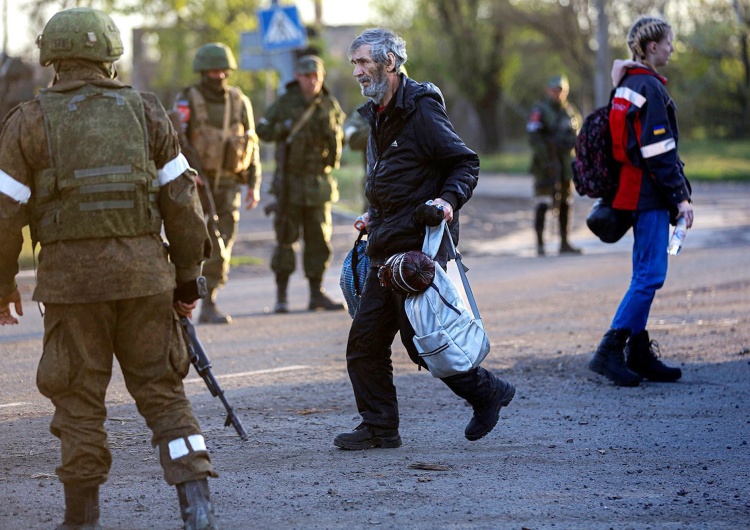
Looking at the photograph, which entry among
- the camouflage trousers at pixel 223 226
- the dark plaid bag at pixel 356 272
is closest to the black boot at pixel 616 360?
the dark plaid bag at pixel 356 272

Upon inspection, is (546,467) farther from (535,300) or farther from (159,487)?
(535,300)

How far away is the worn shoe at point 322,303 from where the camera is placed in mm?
11894

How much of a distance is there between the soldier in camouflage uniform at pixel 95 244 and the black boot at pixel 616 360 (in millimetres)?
3705

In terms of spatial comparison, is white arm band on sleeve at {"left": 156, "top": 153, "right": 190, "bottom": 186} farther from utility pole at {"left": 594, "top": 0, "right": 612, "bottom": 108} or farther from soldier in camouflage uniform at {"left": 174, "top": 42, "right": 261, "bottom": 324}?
utility pole at {"left": 594, "top": 0, "right": 612, "bottom": 108}

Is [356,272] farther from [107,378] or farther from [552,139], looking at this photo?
[552,139]

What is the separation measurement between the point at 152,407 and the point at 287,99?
7147 millimetres

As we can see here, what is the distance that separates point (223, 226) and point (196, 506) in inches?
260

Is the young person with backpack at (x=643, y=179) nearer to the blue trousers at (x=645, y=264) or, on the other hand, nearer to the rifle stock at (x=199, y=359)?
the blue trousers at (x=645, y=264)

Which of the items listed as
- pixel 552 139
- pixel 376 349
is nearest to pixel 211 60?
pixel 376 349

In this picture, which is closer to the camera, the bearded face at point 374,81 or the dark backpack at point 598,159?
the bearded face at point 374,81

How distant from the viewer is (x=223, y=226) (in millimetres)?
11125

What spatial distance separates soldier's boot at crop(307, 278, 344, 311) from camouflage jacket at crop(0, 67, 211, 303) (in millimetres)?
7059

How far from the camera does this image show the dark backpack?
7.81m

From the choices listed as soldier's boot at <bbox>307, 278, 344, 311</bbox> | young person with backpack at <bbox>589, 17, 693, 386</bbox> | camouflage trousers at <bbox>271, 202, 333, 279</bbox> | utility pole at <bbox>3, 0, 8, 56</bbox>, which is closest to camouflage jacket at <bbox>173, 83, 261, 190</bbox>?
camouflage trousers at <bbox>271, 202, 333, 279</bbox>
